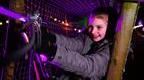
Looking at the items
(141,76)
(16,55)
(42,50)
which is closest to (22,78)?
(42,50)

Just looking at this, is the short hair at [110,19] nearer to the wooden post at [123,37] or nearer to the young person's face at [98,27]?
the young person's face at [98,27]

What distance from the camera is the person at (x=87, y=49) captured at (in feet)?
7.82

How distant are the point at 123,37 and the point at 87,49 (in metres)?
1.04

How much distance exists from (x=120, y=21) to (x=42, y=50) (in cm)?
97

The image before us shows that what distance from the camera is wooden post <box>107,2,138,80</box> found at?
106 inches

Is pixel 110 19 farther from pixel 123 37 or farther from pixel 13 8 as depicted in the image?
pixel 13 8

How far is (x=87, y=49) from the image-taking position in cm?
370

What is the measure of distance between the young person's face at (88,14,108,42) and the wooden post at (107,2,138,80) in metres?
0.83

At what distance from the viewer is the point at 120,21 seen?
9.01 ft

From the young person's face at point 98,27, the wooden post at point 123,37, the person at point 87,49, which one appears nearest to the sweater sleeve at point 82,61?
the person at point 87,49

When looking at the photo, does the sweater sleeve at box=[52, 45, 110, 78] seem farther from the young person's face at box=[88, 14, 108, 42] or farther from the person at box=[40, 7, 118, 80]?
the young person's face at box=[88, 14, 108, 42]

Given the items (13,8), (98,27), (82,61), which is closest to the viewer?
(82,61)

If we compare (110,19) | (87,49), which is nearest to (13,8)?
(87,49)

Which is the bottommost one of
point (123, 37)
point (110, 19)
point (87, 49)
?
point (87, 49)
